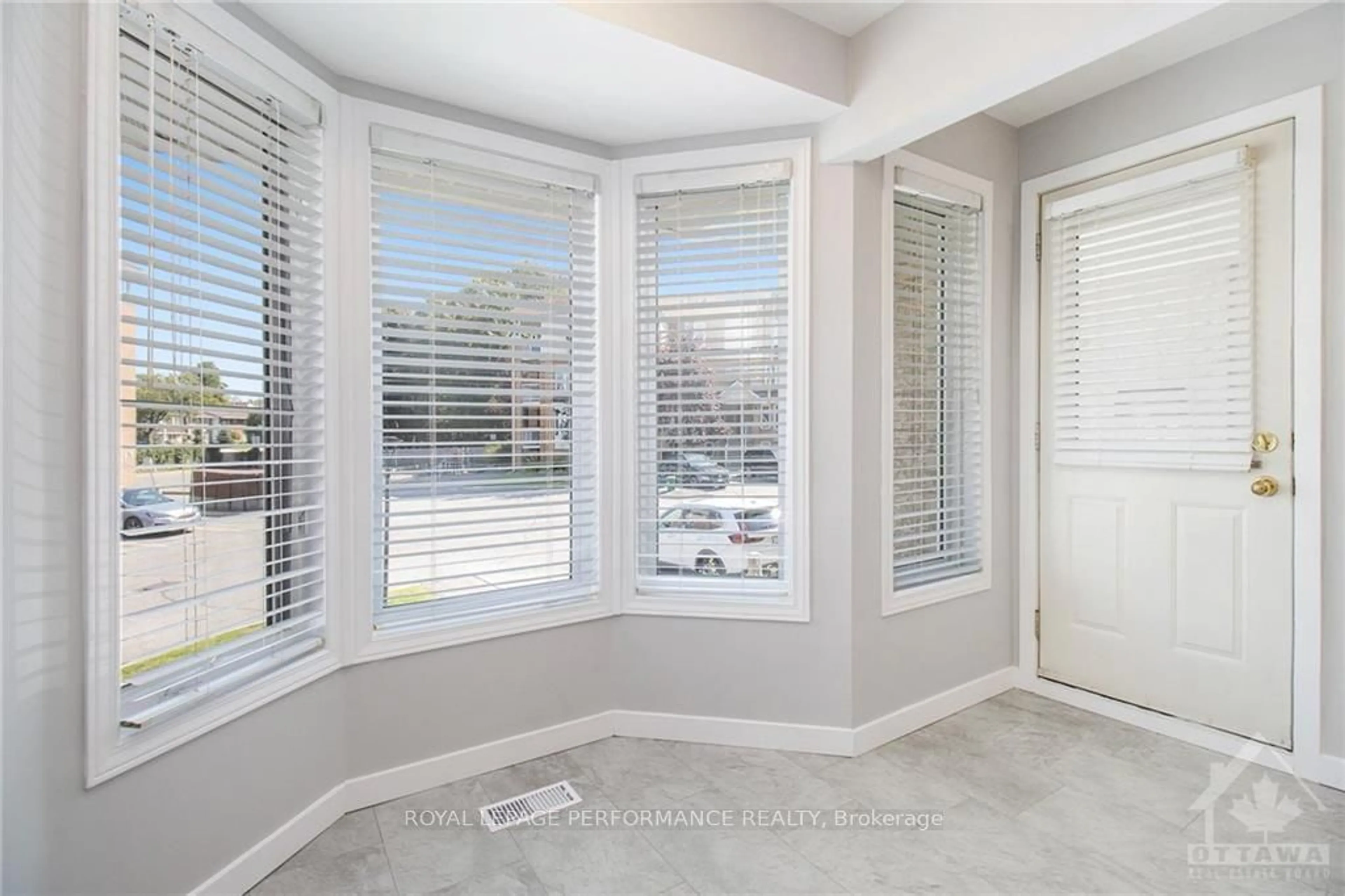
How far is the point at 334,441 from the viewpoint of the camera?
212 centimetres

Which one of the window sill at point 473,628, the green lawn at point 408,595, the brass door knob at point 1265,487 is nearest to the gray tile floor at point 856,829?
the window sill at point 473,628

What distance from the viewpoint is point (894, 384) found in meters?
2.71

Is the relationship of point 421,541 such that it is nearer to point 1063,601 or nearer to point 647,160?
point 647,160

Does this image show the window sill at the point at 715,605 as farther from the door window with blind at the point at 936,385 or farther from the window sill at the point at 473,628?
the door window with blind at the point at 936,385

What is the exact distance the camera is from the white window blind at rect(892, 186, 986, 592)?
9.04 ft

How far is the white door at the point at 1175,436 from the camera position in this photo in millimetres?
2408

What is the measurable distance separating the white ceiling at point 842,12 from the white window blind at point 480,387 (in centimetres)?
94

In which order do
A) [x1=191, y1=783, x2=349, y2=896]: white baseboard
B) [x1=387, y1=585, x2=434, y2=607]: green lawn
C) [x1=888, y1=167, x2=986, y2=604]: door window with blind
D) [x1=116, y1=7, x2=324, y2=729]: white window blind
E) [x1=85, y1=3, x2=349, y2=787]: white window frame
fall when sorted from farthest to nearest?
[x1=888, y1=167, x2=986, y2=604]: door window with blind → [x1=387, y1=585, x2=434, y2=607]: green lawn → [x1=191, y1=783, x2=349, y2=896]: white baseboard → [x1=116, y1=7, x2=324, y2=729]: white window blind → [x1=85, y1=3, x2=349, y2=787]: white window frame

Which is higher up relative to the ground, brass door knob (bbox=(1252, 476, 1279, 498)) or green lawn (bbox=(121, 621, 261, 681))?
brass door knob (bbox=(1252, 476, 1279, 498))

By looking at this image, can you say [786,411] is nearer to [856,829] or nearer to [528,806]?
[856,829]

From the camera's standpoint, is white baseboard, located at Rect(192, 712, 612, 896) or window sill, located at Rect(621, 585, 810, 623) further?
window sill, located at Rect(621, 585, 810, 623)

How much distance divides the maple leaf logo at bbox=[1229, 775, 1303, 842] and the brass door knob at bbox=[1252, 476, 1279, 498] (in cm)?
98

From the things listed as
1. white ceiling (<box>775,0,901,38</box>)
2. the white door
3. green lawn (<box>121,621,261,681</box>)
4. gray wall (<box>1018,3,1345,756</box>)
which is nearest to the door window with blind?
the white door

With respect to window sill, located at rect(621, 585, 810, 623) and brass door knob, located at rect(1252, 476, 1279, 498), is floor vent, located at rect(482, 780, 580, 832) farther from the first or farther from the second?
brass door knob, located at rect(1252, 476, 1279, 498)
